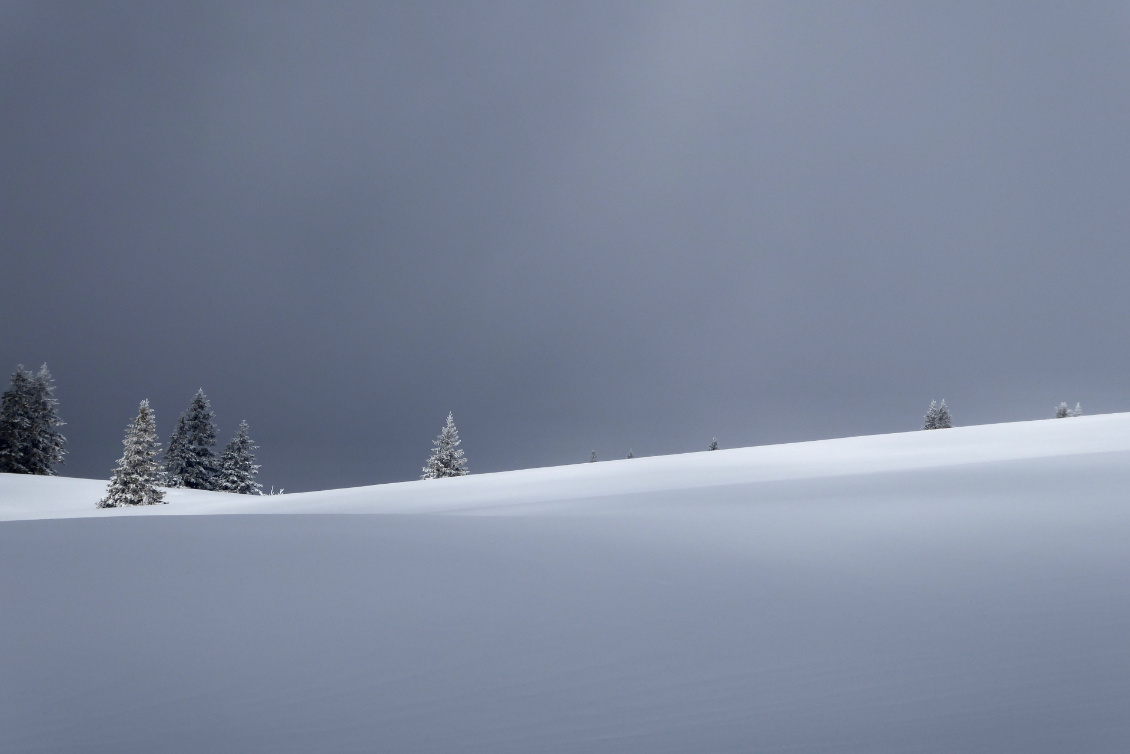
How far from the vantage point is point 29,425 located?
34.3 metres

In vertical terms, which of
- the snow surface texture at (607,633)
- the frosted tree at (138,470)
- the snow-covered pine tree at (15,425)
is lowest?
the snow surface texture at (607,633)

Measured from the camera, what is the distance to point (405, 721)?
147 inches

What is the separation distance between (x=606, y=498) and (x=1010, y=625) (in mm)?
7982

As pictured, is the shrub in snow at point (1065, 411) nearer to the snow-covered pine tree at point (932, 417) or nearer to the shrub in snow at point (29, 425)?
the snow-covered pine tree at point (932, 417)

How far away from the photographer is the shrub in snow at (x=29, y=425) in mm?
33969

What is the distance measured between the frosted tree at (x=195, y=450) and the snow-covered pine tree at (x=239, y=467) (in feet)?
1.44

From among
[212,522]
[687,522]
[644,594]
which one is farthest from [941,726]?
[212,522]

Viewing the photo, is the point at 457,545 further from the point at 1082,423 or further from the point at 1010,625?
the point at 1082,423

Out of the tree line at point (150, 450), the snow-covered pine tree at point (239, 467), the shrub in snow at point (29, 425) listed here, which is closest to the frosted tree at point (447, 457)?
the tree line at point (150, 450)

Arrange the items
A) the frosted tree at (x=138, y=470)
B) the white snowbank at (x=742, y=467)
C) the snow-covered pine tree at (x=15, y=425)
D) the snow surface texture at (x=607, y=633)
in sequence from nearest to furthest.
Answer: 1. the snow surface texture at (x=607, y=633)
2. the white snowbank at (x=742, y=467)
3. the frosted tree at (x=138, y=470)
4. the snow-covered pine tree at (x=15, y=425)

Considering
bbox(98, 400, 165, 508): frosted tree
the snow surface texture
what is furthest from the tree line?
the snow surface texture

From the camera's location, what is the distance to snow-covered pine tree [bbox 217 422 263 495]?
39406 mm

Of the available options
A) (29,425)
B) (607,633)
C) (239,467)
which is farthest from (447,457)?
(607,633)

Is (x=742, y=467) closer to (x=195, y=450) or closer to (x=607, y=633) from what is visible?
(x=607, y=633)
